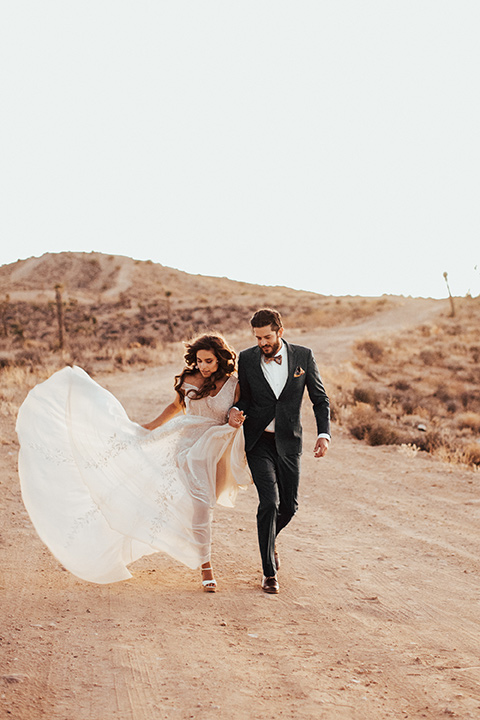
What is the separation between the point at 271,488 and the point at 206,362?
44.9 inches

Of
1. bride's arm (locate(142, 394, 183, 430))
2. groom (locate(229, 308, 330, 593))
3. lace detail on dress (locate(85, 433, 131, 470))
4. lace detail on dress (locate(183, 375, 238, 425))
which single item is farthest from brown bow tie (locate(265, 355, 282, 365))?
lace detail on dress (locate(85, 433, 131, 470))

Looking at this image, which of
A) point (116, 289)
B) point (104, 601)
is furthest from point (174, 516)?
point (116, 289)

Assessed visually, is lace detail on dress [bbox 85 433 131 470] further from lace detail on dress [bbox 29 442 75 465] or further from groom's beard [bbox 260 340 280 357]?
groom's beard [bbox 260 340 280 357]

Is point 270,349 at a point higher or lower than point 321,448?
higher

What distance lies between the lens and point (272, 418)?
5.56 m

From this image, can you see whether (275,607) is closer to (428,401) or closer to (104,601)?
(104,601)

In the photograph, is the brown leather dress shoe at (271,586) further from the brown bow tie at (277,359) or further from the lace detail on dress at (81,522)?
the brown bow tie at (277,359)

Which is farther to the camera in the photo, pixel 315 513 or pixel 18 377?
pixel 18 377

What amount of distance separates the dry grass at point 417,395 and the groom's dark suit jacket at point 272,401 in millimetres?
7602

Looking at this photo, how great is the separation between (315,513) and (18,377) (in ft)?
38.2

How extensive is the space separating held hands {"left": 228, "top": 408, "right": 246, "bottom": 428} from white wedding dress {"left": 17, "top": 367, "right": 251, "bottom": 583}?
0.37 ft

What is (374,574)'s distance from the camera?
20.5ft

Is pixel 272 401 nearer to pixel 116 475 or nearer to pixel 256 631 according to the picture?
pixel 116 475

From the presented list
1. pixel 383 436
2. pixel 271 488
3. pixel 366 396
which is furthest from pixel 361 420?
pixel 271 488
